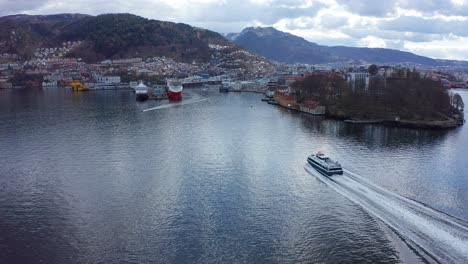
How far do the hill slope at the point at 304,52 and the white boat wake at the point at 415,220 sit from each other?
285ft

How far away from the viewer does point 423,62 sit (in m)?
100

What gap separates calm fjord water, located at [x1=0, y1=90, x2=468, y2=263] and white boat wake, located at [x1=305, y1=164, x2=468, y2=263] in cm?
18

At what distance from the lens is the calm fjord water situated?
5.48 m

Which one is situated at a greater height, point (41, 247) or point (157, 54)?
point (157, 54)

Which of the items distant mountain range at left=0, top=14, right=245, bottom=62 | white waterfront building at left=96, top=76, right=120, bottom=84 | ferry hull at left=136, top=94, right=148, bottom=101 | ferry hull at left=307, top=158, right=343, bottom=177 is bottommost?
ferry hull at left=307, top=158, right=343, bottom=177

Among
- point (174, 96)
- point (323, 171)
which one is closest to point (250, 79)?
point (174, 96)

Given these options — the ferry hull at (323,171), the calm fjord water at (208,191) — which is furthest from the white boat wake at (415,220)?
the ferry hull at (323,171)

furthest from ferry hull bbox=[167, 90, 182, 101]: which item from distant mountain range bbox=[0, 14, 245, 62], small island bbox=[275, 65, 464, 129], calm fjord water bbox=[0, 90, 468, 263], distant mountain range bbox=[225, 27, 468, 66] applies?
distant mountain range bbox=[225, 27, 468, 66]

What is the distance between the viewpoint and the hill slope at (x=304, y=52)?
9531 cm

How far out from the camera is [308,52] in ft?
318

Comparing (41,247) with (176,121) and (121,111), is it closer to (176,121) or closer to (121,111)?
(176,121)

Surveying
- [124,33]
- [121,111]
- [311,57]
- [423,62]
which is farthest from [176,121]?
[423,62]

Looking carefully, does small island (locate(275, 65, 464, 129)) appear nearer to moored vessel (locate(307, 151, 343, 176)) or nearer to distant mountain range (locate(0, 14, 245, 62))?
moored vessel (locate(307, 151, 343, 176))

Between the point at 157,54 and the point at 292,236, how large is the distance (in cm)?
4815
